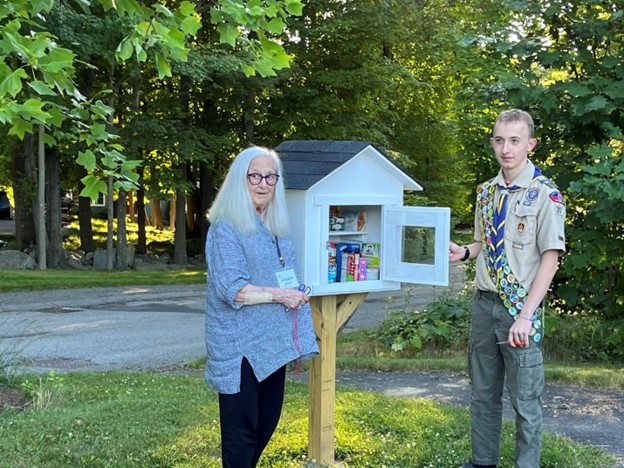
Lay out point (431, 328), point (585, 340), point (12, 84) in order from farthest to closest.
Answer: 1. point (431, 328)
2. point (585, 340)
3. point (12, 84)

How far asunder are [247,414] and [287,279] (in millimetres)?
671

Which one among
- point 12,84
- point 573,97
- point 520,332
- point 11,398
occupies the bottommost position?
point 11,398

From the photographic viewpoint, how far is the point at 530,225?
11.9 ft

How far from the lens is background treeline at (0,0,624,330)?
7.96 meters

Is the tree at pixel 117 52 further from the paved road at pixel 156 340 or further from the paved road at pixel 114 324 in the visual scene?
the paved road at pixel 114 324

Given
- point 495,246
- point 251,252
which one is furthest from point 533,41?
point 251,252

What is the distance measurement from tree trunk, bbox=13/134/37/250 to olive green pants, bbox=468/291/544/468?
58.5ft

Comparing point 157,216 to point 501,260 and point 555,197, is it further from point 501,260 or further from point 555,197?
point 555,197

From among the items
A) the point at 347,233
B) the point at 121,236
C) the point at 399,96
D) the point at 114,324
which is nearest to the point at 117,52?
the point at 347,233

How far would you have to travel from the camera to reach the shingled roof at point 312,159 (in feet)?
13.1

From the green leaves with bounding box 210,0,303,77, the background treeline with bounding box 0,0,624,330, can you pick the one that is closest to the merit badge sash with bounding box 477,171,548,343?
the green leaves with bounding box 210,0,303,77

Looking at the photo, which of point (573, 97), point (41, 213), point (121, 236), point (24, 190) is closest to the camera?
point (573, 97)

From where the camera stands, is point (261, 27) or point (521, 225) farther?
point (521, 225)

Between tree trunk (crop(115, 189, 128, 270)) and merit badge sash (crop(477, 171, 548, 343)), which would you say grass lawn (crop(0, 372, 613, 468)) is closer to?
merit badge sash (crop(477, 171, 548, 343))
